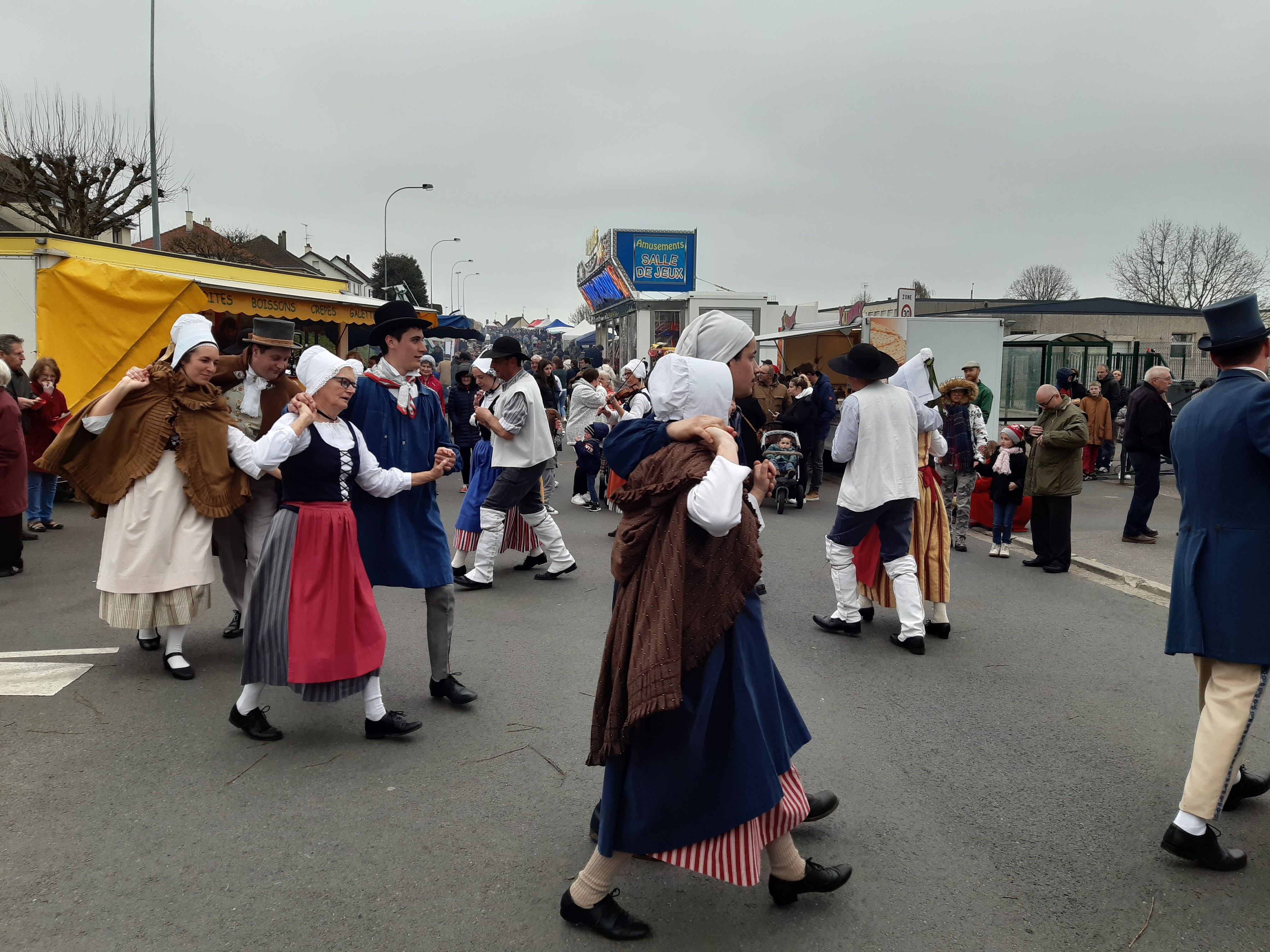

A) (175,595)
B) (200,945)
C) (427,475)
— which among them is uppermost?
(427,475)

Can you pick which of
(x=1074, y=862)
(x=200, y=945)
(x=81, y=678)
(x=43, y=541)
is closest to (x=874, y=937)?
(x=1074, y=862)

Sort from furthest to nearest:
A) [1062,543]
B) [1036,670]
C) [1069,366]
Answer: [1069,366]
[1062,543]
[1036,670]

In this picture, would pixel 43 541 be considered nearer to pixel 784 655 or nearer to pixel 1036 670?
pixel 784 655

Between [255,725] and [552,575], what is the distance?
4.11 m

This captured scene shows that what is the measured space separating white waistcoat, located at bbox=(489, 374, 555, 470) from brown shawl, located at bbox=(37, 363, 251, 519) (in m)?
2.98

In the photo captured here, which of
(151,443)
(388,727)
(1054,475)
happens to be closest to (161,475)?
(151,443)

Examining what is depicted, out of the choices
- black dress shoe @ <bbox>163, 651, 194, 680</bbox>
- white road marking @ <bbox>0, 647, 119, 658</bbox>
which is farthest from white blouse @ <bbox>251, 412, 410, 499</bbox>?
white road marking @ <bbox>0, 647, 119, 658</bbox>

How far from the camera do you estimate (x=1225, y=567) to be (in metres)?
3.52

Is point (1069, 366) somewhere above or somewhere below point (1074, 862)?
above

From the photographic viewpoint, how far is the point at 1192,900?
10.6 feet

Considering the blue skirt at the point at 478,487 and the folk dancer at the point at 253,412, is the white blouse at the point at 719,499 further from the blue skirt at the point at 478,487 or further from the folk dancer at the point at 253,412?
the blue skirt at the point at 478,487

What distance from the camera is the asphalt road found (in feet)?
10.1

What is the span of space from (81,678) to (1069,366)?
20843 millimetres

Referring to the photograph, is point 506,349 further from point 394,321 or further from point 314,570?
point 314,570
